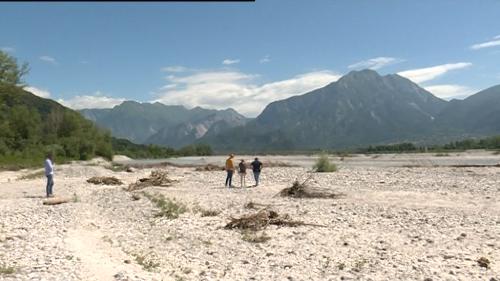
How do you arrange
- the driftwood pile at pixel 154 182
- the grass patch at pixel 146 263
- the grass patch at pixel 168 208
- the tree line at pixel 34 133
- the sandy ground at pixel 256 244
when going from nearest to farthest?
1. the sandy ground at pixel 256 244
2. the grass patch at pixel 146 263
3. the grass patch at pixel 168 208
4. the driftwood pile at pixel 154 182
5. the tree line at pixel 34 133

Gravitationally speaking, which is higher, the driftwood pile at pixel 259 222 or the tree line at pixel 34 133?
the tree line at pixel 34 133

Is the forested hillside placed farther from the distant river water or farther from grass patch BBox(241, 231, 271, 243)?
grass patch BBox(241, 231, 271, 243)

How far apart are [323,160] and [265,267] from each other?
37.7 m

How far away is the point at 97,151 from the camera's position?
330 ft

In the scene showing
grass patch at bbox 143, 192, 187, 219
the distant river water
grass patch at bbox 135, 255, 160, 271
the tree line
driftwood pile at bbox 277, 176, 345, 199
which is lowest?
grass patch at bbox 135, 255, 160, 271

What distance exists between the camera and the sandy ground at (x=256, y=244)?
11484 mm

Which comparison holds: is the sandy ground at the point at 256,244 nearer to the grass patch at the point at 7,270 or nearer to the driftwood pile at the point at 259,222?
the grass patch at the point at 7,270

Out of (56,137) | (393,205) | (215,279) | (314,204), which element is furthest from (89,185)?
(56,137)

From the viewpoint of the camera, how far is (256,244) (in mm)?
14797

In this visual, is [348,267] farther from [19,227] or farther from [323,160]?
[323,160]

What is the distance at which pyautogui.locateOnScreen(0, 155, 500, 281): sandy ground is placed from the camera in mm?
11484

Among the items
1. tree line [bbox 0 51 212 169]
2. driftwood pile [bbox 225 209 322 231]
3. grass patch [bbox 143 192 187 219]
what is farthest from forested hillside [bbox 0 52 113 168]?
driftwood pile [bbox 225 209 322 231]

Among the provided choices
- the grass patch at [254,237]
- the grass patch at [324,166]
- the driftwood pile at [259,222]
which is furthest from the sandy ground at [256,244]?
the grass patch at [324,166]

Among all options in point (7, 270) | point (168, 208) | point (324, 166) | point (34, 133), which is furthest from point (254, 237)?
point (34, 133)
